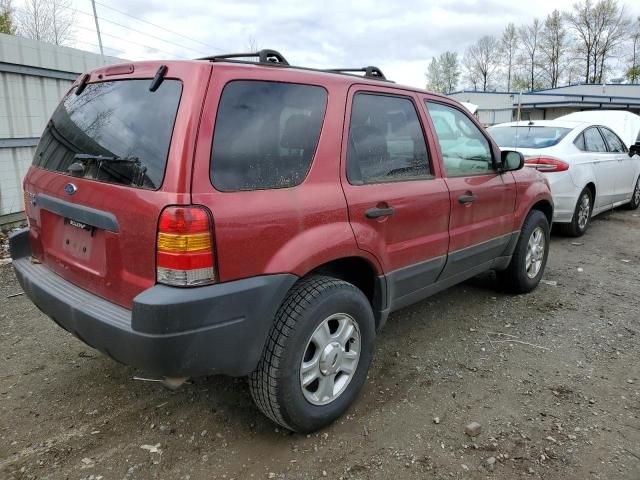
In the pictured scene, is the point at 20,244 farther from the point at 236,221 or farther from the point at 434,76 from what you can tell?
the point at 434,76

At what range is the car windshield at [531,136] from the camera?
22.2 feet

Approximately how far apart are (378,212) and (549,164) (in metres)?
4.67

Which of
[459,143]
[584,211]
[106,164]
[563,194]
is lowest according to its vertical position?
[584,211]

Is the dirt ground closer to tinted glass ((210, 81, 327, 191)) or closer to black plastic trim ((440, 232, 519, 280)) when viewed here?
black plastic trim ((440, 232, 519, 280))

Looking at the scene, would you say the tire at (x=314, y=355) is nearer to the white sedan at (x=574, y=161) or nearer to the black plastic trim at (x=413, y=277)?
the black plastic trim at (x=413, y=277)

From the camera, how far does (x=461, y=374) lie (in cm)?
326

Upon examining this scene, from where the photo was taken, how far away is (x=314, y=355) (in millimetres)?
2531

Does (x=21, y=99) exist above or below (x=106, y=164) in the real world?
above

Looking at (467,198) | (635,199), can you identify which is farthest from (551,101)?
(467,198)

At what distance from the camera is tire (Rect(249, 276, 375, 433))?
2348 mm

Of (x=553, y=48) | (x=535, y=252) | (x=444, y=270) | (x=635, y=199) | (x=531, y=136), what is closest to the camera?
(x=444, y=270)

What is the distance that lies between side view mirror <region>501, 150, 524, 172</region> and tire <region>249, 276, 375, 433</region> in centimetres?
199

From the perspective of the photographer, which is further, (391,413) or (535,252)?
(535,252)

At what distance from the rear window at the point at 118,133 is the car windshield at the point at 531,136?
585 centimetres
